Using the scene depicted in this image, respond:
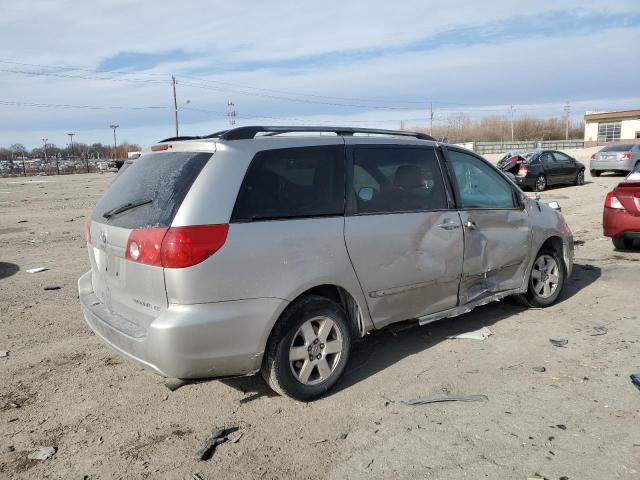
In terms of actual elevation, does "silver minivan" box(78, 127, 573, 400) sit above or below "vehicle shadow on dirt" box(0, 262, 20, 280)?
above

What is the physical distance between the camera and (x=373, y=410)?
368 cm

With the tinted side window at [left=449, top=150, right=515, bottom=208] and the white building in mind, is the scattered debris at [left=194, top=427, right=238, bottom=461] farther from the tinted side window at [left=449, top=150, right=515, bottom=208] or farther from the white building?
the white building

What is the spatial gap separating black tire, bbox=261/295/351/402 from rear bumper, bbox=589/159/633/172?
23899mm

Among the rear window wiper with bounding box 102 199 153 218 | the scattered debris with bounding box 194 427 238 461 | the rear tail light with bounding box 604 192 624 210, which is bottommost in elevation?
the scattered debris with bounding box 194 427 238 461

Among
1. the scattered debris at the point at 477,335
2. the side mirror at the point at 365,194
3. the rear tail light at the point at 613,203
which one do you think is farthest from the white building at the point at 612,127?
the side mirror at the point at 365,194

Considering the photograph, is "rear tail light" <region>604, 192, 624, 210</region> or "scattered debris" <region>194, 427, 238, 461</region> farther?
"rear tail light" <region>604, 192, 624, 210</region>

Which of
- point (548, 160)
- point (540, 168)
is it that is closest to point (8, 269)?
point (540, 168)

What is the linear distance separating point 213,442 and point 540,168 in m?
18.5

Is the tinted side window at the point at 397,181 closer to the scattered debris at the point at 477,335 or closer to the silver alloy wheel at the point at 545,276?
the scattered debris at the point at 477,335

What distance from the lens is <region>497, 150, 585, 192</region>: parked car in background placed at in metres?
18.9

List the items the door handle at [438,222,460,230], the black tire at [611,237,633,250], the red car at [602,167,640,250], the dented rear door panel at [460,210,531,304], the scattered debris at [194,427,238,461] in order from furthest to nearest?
the black tire at [611,237,633,250], the red car at [602,167,640,250], the dented rear door panel at [460,210,531,304], the door handle at [438,222,460,230], the scattered debris at [194,427,238,461]

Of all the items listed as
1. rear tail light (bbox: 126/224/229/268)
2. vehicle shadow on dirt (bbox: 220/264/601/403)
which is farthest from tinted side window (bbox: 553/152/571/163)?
rear tail light (bbox: 126/224/229/268)

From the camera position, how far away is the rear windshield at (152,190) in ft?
11.2

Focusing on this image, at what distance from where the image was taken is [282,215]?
360 cm
